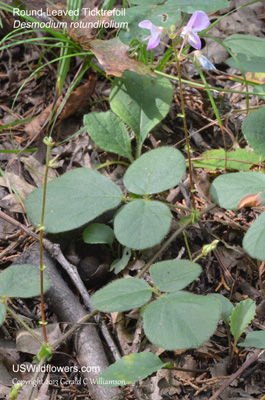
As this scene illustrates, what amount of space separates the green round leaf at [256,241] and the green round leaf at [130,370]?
510mm

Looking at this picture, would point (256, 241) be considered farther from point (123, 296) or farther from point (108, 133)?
point (108, 133)

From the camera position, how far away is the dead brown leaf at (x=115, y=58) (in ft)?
7.16

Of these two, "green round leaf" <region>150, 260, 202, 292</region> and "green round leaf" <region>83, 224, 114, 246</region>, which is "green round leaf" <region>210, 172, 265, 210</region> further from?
"green round leaf" <region>83, 224, 114, 246</region>

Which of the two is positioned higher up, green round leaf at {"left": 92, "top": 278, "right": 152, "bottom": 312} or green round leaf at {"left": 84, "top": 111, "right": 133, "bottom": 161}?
green round leaf at {"left": 84, "top": 111, "right": 133, "bottom": 161}

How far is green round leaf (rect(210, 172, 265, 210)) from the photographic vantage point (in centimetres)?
175

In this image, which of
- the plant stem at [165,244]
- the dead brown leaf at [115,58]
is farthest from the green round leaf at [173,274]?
the dead brown leaf at [115,58]

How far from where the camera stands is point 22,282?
155cm

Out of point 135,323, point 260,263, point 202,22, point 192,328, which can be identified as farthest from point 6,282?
point 202,22

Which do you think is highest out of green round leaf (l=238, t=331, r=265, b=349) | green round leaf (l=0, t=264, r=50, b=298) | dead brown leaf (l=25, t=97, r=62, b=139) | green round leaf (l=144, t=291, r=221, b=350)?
→ dead brown leaf (l=25, t=97, r=62, b=139)

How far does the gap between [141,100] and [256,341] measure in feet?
4.47

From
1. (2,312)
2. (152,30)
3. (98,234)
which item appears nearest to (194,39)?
(152,30)

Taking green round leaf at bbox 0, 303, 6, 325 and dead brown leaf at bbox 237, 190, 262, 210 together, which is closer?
green round leaf at bbox 0, 303, 6, 325

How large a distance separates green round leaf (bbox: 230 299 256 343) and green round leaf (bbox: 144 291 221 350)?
8.0 inches

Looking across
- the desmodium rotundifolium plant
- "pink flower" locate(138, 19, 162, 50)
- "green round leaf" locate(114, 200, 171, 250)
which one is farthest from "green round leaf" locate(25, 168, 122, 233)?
"pink flower" locate(138, 19, 162, 50)
